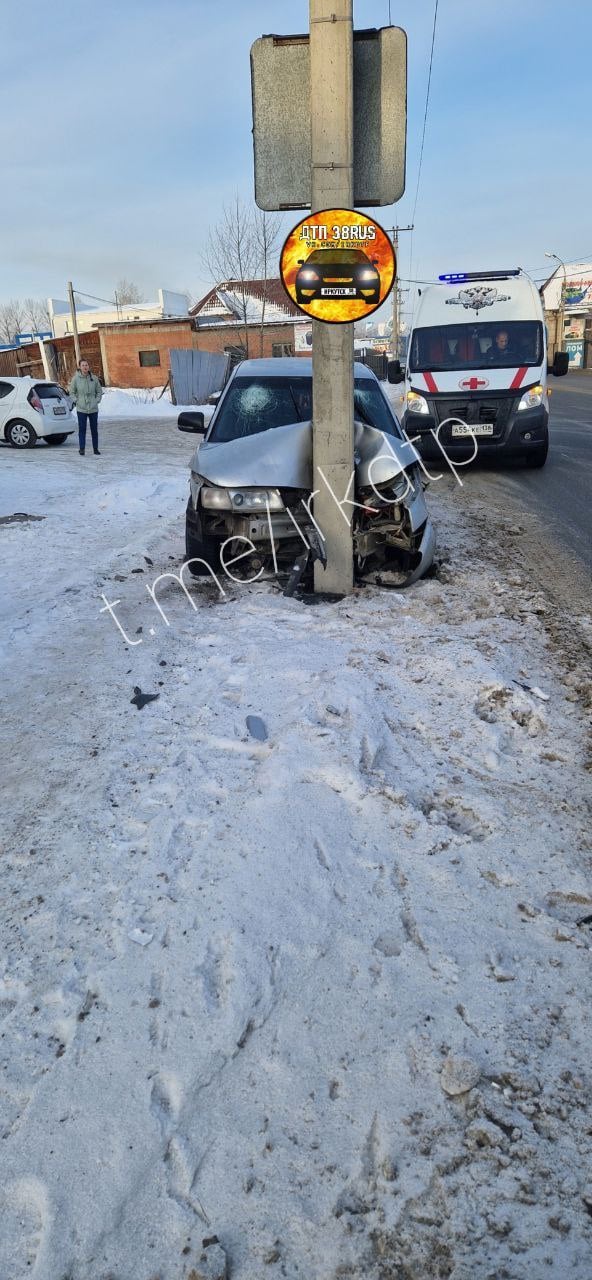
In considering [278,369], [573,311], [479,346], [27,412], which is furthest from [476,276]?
[573,311]

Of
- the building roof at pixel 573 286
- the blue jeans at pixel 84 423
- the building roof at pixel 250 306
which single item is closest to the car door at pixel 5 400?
the blue jeans at pixel 84 423

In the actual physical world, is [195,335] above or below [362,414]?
above

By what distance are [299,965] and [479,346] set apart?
1039 cm

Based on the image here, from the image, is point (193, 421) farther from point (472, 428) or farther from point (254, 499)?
point (472, 428)

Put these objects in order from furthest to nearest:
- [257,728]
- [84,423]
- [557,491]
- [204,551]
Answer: [84,423] → [557,491] → [204,551] → [257,728]

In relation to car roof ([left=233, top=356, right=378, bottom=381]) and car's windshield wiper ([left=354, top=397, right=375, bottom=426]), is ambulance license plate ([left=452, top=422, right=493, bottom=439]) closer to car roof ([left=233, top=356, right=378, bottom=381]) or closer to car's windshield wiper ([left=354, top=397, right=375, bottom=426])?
car roof ([left=233, top=356, right=378, bottom=381])

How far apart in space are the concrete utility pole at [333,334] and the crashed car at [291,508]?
4.7 inches

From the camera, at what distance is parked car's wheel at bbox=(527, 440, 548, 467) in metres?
10.5

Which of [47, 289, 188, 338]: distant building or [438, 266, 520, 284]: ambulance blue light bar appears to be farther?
[47, 289, 188, 338]: distant building

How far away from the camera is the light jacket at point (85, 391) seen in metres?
14.0

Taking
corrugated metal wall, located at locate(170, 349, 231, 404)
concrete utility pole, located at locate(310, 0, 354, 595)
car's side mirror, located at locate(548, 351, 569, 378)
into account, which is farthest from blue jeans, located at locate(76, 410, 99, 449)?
corrugated metal wall, located at locate(170, 349, 231, 404)

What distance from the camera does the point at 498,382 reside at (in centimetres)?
1014

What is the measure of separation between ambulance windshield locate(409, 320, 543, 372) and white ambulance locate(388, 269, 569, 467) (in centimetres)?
1

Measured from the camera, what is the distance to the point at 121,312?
69.7 metres
